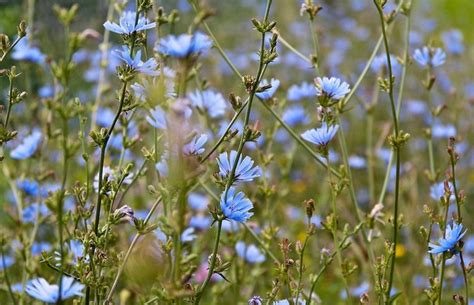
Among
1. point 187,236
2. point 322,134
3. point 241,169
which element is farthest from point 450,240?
point 187,236

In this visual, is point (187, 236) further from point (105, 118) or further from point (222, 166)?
point (105, 118)

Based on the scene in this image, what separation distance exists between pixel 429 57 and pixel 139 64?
110 cm

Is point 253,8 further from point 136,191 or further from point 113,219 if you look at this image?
point 113,219

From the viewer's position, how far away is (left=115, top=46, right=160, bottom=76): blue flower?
152cm

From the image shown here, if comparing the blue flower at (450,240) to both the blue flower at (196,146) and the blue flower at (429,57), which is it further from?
the blue flower at (429,57)

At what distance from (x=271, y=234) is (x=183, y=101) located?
1.02 m

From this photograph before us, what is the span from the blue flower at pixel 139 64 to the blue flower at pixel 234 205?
284 mm

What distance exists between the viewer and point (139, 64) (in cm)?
154

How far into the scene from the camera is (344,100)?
6.82 feet

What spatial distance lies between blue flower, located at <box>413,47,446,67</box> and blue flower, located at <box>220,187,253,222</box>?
101cm

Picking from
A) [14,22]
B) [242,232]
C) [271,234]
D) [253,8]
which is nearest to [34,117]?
[14,22]

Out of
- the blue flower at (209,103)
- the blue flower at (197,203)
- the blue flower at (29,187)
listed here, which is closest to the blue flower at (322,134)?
the blue flower at (209,103)

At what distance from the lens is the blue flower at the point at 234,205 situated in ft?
4.81

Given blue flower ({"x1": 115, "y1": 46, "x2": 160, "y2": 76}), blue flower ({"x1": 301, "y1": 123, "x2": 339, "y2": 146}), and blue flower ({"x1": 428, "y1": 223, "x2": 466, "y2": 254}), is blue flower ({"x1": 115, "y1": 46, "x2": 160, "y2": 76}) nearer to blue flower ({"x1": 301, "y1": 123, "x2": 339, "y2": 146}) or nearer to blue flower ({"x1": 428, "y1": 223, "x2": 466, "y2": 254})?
blue flower ({"x1": 301, "y1": 123, "x2": 339, "y2": 146})
